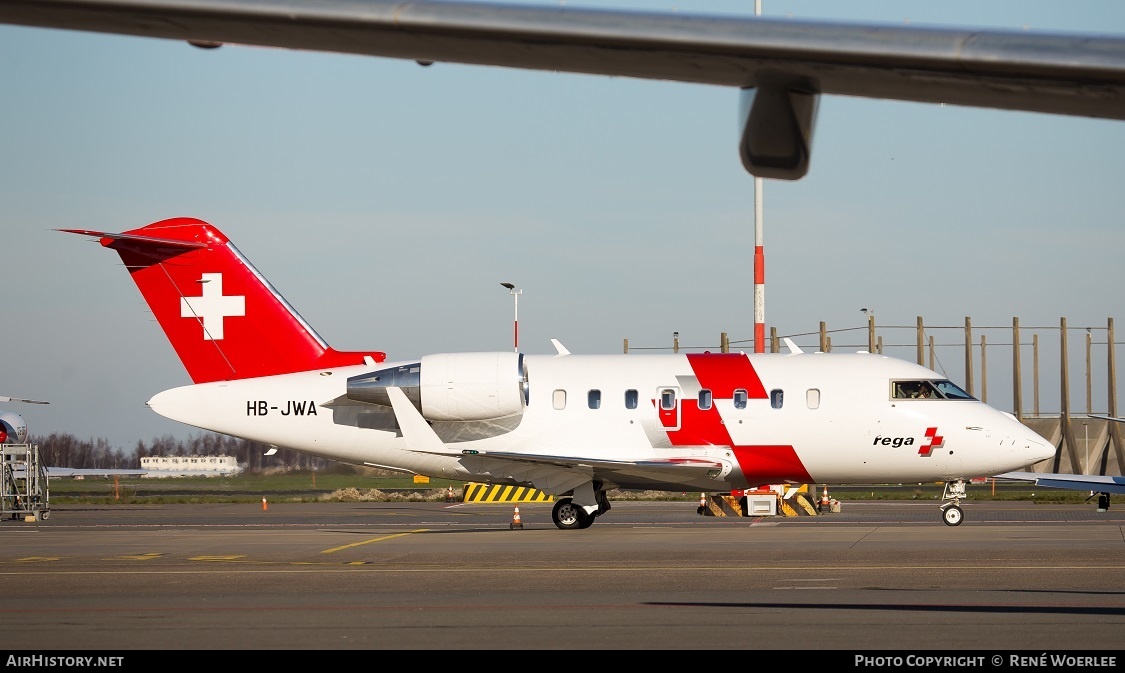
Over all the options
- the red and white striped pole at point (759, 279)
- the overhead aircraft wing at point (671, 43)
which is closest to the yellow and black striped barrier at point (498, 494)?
the red and white striped pole at point (759, 279)

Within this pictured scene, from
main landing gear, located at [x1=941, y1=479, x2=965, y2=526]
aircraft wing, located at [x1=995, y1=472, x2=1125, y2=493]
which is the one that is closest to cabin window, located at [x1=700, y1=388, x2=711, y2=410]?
main landing gear, located at [x1=941, y1=479, x2=965, y2=526]

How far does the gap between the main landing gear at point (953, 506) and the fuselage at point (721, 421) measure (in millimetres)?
517

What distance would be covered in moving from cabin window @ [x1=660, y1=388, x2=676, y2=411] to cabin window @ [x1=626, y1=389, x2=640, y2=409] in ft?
1.49

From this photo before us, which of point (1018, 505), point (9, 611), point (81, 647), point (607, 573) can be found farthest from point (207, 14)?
point (1018, 505)

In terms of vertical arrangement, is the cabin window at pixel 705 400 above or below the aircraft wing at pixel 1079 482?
above

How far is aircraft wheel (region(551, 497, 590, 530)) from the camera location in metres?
22.0

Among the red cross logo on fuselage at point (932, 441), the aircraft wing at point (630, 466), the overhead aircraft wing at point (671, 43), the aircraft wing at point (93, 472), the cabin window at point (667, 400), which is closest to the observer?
the overhead aircraft wing at point (671, 43)

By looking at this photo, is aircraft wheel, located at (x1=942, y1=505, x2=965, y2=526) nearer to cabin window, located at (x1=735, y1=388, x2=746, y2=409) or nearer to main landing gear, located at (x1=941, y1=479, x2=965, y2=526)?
main landing gear, located at (x1=941, y1=479, x2=965, y2=526)

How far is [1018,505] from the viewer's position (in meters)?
30.3

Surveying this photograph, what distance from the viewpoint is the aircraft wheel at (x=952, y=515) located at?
71.8 feet

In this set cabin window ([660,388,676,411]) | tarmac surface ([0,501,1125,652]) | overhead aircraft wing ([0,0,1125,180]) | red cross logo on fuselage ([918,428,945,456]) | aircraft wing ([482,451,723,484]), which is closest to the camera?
overhead aircraft wing ([0,0,1125,180])

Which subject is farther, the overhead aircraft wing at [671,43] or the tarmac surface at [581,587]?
the tarmac surface at [581,587]

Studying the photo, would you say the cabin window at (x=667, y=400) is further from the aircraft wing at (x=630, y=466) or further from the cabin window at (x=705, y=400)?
the aircraft wing at (x=630, y=466)

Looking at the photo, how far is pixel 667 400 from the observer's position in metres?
21.8
